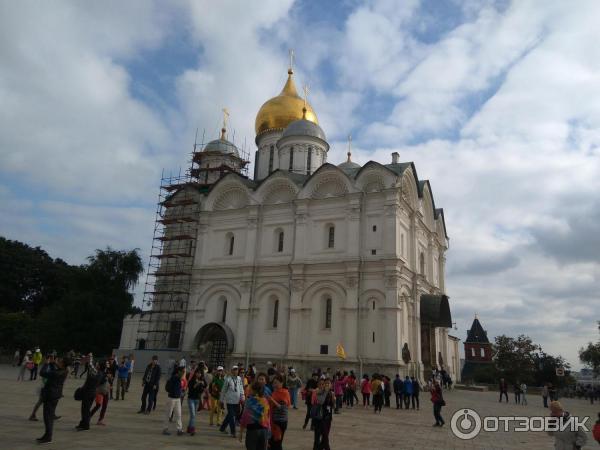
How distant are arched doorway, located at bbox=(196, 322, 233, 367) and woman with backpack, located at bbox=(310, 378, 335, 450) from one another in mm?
19904

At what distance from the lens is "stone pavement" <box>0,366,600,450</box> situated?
26.6ft

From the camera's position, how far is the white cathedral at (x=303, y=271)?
24781mm

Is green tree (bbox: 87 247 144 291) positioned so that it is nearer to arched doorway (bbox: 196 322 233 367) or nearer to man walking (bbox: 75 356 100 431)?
arched doorway (bbox: 196 322 233 367)

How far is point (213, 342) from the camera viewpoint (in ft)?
92.1

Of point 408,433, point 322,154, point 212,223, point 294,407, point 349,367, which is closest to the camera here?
point 408,433

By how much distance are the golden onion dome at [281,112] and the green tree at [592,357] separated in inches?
1058

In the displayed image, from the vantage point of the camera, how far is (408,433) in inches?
431

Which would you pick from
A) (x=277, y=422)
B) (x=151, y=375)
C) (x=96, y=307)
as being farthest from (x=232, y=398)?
(x=96, y=307)

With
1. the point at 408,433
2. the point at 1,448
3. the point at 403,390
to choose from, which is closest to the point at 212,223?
the point at 403,390

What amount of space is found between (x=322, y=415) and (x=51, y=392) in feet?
14.7

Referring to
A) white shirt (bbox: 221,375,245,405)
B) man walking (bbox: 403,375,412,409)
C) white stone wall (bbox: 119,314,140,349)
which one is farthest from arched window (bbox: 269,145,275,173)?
white shirt (bbox: 221,375,245,405)

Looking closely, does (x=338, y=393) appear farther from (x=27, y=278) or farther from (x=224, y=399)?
(x=27, y=278)

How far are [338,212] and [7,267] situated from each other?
112 feet

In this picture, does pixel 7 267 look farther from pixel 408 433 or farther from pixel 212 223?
pixel 408 433
